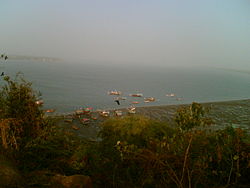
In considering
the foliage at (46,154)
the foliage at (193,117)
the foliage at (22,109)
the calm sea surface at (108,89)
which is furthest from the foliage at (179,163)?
the calm sea surface at (108,89)

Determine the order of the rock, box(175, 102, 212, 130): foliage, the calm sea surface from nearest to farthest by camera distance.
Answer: the rock < box(175, 102, 212, 130): foliage < the calm sea surface

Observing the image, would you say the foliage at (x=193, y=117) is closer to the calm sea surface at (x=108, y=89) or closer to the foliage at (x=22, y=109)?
the foliage at (x=22, y=109)

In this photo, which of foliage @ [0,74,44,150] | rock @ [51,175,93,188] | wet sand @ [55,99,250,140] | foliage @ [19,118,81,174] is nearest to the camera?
rock @ [51,175,93,188]

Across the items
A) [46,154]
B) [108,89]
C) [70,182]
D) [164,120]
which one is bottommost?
[164,120]

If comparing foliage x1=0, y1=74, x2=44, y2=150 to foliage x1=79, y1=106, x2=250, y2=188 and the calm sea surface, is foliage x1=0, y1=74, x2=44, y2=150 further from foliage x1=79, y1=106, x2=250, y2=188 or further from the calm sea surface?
the calm sea surface

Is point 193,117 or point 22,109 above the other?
point 193,117

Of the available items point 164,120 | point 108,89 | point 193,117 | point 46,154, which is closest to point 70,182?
point 46,154

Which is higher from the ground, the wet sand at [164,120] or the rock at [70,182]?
the rock at [70,182]

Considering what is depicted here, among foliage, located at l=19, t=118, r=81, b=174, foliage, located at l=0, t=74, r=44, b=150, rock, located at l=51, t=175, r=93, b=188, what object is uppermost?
foliage, located at l=0, t=74, r=44, b=150

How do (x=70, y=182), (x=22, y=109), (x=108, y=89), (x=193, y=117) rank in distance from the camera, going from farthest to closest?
(x=108, y=89) < (x=22, y=109) < (x=193, y=117) < (x=70, y=182)

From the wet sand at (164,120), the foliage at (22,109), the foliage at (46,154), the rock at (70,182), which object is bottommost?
the wet sand at (164,120)

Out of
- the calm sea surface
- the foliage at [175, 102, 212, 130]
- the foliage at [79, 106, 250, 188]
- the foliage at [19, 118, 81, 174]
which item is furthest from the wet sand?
the foliage at [175, 102, 212, 130]

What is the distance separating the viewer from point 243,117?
13.4 m

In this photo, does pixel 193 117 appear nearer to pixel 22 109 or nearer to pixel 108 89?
pixel 22 109
